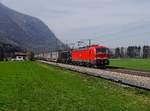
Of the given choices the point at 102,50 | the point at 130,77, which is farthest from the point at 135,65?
the point at 130,77

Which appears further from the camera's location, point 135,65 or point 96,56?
point 135,65

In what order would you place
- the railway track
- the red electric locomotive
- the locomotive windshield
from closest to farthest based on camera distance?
the railway track
the red electric locomotive
the locomotive windshield

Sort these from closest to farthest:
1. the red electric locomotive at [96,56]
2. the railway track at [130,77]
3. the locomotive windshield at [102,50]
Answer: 1. the railway track at [130,77]
2. the red electric locomotive at [96,56]
3. the locomotive windshield at [102,50]

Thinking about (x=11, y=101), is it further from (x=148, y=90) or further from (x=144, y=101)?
(x=148, y=90)

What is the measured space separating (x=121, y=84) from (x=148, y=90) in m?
5.88

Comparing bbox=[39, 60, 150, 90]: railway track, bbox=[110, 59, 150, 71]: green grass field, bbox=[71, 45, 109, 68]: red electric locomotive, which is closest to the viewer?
bbox=[39, 60, 150, 90]: railway track

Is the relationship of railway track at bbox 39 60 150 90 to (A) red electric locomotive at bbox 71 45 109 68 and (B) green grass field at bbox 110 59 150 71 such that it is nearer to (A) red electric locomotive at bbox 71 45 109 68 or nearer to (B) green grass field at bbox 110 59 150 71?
(B) green grass field at bbox 110 59 150 71

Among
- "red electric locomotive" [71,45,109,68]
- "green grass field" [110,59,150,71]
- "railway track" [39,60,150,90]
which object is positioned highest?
"red electric locomotive" [71,45,109,68]

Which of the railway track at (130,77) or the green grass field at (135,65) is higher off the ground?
the green grass field at (135,65)

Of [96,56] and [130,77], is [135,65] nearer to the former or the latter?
[96,56]

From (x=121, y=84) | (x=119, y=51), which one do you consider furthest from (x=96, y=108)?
(x=119, y=51)

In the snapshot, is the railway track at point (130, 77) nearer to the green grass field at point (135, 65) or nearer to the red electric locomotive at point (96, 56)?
the green grass field at point (135, 65)

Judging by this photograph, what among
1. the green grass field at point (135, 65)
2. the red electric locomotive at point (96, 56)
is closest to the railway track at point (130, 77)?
the green grass field at point (135, 65)

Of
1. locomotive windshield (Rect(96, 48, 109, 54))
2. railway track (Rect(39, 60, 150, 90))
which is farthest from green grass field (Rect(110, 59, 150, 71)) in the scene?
railway track (Rect(39, 60, 150, 90))
